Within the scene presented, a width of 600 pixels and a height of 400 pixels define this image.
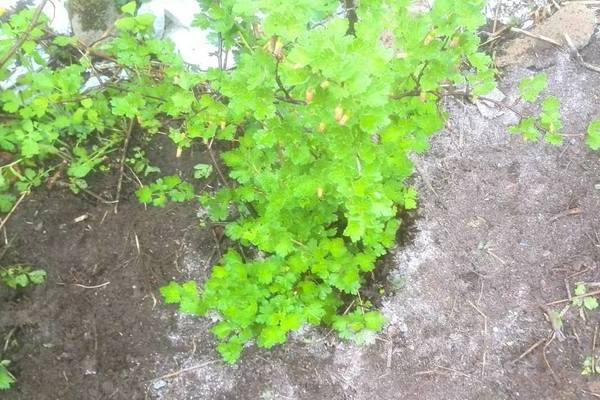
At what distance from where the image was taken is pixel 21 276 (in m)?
2.43

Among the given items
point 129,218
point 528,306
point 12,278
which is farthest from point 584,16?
point 12,278

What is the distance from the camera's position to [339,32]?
1.29m

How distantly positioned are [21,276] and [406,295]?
5.75 feet

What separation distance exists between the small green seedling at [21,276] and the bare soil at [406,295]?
0.04m

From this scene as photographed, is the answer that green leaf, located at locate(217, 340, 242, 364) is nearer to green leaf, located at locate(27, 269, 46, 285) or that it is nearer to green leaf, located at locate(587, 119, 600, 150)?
green leaf, located at locate(27, 269, 46, 285)

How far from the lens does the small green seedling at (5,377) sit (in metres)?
2.16

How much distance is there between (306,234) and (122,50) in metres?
1.07

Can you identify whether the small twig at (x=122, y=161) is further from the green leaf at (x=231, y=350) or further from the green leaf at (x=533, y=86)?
the green leaf at (x=533, y=86)

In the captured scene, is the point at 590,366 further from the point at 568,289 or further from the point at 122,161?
the point at 122,161

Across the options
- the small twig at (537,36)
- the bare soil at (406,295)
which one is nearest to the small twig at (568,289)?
the bare soil at (406,295)

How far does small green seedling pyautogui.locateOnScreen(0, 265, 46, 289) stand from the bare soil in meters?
0.04

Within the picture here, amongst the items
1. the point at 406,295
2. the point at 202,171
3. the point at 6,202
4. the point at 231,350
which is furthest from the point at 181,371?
the point at 6,202

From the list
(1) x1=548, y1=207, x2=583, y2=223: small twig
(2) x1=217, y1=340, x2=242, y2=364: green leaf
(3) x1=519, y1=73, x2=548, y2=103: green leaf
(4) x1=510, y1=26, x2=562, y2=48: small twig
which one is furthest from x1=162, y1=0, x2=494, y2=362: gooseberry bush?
(4) x1=510, y1=26, x2=562, y2=48: small twig

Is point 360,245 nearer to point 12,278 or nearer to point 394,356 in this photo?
point 394,356
